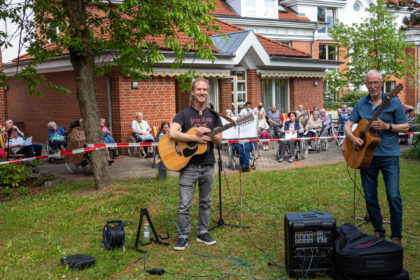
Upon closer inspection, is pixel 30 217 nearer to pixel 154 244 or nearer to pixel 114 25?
pixel 154 244

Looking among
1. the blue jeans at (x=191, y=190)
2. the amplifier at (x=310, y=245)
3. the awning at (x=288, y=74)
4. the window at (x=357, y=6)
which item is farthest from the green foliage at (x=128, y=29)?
the window at (x=357, y=6)

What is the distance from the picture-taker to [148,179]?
930 centimetres

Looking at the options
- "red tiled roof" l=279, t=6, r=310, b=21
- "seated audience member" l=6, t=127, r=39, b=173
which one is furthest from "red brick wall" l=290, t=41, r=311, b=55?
"seated audience member" l=6, t=127, r=39, b=173

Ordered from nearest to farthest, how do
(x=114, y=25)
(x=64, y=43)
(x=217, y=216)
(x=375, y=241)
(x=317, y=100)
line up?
(x=375, y=241), (x=217, y=216), (x=64, y=43), (x=114, y=25), (x=317, y=100)

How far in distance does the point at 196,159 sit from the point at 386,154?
233 centimetres

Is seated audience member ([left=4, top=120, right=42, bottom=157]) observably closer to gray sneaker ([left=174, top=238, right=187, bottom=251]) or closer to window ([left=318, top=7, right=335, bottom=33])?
gray sneaker ([left=174, top=238, right=187, bottom=251])

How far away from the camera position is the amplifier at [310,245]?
407 cm

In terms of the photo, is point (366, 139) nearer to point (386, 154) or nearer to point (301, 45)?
point (386, 154)

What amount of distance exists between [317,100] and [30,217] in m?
15.6

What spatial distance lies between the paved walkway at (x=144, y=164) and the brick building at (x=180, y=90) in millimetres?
2017

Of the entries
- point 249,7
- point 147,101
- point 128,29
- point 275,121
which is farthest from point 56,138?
point 249,7

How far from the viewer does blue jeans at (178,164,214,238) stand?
16.8ft

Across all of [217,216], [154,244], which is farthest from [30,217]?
[217,216]

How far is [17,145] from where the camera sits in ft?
36.0
